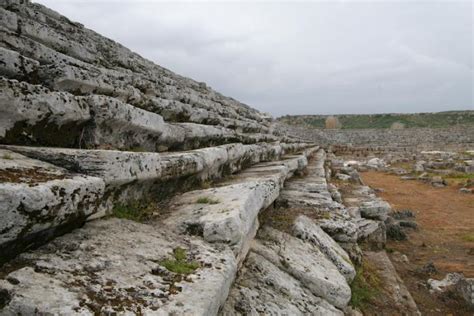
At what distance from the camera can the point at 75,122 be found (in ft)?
8.71

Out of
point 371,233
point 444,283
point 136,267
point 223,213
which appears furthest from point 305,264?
point 371,233

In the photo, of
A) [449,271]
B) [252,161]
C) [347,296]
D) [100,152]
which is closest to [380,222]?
[449,271]

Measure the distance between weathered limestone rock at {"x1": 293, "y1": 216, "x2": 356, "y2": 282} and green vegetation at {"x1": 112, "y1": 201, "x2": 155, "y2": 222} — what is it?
165cm

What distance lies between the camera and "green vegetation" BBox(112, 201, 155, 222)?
2549 mm

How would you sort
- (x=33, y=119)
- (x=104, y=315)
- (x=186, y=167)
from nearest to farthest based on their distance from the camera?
(x=104, y=315), (x=33, y=119), (x=186, y=167)

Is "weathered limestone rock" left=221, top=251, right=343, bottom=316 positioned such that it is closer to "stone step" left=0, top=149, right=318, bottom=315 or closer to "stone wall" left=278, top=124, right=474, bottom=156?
"stone step" left=0, top=149, right=318, bottom=315

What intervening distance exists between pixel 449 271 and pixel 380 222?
4.66 ft

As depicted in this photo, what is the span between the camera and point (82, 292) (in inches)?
61.0

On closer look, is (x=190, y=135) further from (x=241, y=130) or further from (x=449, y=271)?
(x=449, y=271)

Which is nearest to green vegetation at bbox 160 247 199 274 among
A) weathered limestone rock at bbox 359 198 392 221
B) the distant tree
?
weathered limestone rock at bbox 359 198 392 221

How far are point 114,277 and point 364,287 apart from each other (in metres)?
3.13

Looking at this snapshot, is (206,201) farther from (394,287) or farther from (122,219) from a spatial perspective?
(394,287)

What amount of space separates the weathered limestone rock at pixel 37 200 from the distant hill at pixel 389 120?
61354 mm

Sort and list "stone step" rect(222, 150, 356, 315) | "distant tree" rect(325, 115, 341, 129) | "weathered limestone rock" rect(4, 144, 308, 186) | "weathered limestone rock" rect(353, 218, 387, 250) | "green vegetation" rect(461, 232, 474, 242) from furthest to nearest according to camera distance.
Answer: "distant tree" rect(325, 115, 341, 129) < "green vegetation" rect(461, 232, 474, 242) < "weathered limestone rock" rect(353, 218, 387, 250) < "stone step" rect(222, 150, 356, 315) < "weathered limestone rock" rect(4, 144, 308, 186)
